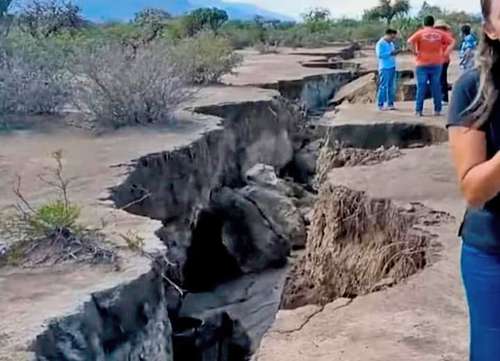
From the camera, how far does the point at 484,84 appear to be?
266 centimetres

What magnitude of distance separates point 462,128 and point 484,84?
0.42 feet

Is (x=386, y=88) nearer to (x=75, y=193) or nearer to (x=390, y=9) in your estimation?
(x=75, y=193)

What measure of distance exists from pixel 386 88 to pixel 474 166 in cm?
1112

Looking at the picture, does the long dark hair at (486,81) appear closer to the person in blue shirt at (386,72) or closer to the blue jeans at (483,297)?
the blue jeans at (483,297)

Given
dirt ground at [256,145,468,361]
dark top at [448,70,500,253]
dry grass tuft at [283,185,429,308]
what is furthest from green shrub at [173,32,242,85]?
dark top at [448,70,500,253]

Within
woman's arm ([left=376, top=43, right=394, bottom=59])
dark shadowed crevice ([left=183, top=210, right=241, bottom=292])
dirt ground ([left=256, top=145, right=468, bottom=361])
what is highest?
woman's arm ([left=376, top=43, right=394, bottom=59])

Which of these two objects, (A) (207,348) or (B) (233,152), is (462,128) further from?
(B) (233,152)

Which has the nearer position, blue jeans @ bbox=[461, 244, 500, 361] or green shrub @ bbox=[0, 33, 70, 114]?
blue jeans @ bbox=[461, 244, 500, 361]

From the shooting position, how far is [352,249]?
23.7ft

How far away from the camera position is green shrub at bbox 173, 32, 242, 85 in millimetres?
17422

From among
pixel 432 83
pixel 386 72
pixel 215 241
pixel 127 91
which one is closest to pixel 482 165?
pixel 127 91

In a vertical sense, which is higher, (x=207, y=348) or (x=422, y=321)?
(x=422, y=321)

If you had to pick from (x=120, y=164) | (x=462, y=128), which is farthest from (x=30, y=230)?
(x=462, y=128)

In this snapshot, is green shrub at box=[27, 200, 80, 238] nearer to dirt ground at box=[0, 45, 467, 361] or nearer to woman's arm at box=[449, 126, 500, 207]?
dirt ground at box=[0, 45, 467, 361]
